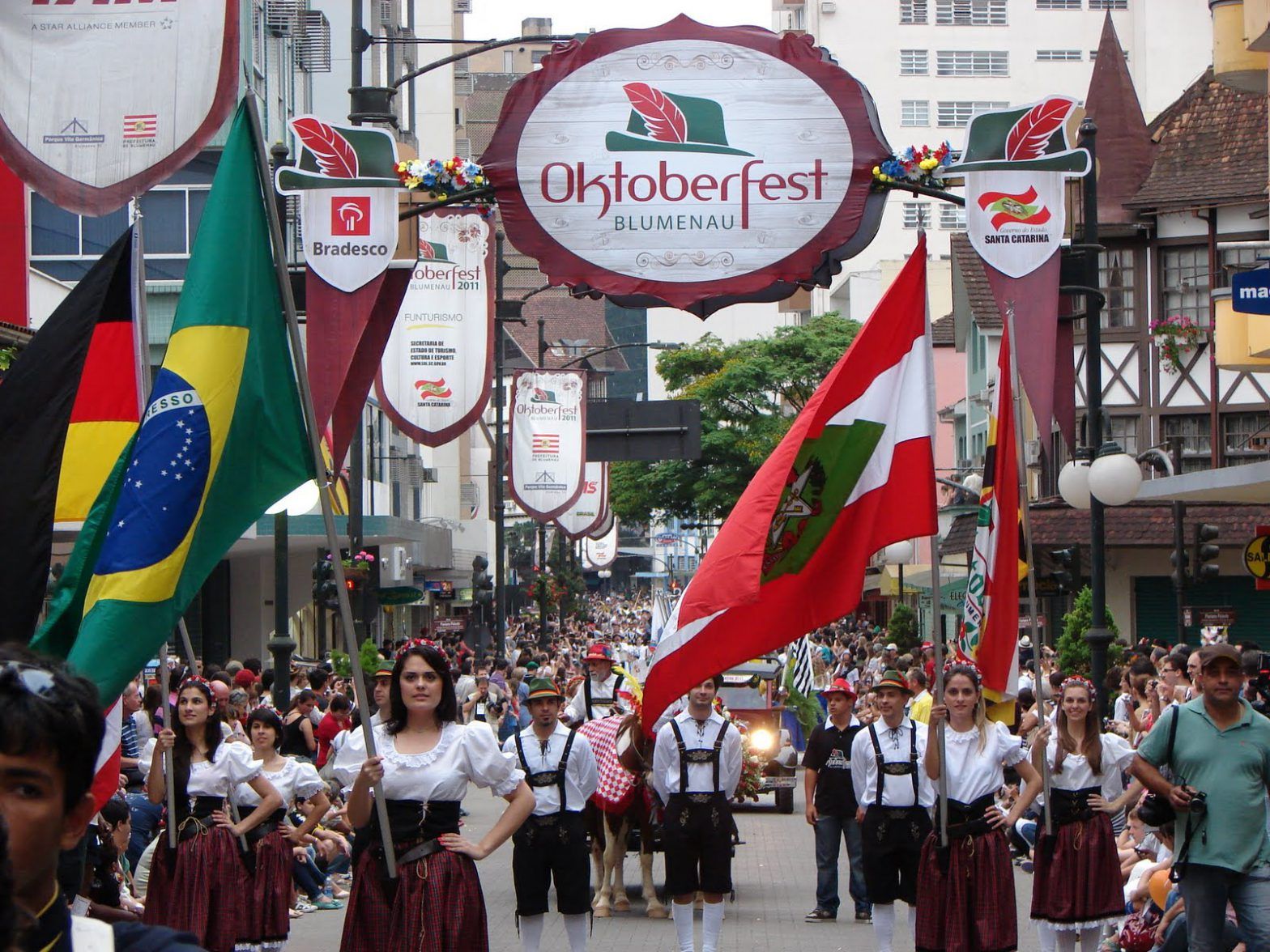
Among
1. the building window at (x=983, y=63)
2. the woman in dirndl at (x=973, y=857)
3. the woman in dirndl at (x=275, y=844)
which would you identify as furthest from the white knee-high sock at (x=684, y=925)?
the building window at (x=983, y=63)

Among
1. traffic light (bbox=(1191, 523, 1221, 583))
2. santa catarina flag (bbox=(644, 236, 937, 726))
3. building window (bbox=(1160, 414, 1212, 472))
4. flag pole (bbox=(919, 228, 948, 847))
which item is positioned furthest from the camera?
building window (bbox=(1160, 414, 1212, 472))

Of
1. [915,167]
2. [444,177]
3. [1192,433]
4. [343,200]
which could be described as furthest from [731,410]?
[343,200]

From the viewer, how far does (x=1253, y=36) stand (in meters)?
20.6

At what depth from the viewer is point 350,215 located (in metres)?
14.4

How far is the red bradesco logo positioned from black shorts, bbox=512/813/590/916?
4.36 meters

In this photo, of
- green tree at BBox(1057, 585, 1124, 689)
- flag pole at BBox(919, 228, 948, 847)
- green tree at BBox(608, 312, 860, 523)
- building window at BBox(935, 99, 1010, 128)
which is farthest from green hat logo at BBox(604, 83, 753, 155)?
building window at BBox(935, 99, 1010, 128)

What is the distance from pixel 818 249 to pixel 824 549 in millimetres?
4393

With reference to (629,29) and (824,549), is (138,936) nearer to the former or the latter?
(824,549)

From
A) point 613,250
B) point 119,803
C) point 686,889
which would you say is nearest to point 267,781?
point 119,803

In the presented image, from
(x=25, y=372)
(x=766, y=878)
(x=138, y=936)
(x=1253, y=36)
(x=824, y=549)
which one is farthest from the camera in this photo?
(x=1253, y=36)

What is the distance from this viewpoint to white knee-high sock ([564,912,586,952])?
40.0ft

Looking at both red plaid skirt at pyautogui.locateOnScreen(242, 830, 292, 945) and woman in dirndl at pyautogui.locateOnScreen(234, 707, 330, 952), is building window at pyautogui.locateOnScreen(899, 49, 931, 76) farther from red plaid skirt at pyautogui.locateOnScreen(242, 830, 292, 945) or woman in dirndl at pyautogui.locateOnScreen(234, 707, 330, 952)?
red plaid skirt at pyautogui.locateOnScreen(242, 830, 292, 945)

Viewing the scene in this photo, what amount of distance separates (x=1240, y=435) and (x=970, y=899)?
29131 mm

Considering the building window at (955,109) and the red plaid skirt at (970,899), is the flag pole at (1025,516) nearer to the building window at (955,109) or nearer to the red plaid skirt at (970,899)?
the red plaid skirt at (970,899)
